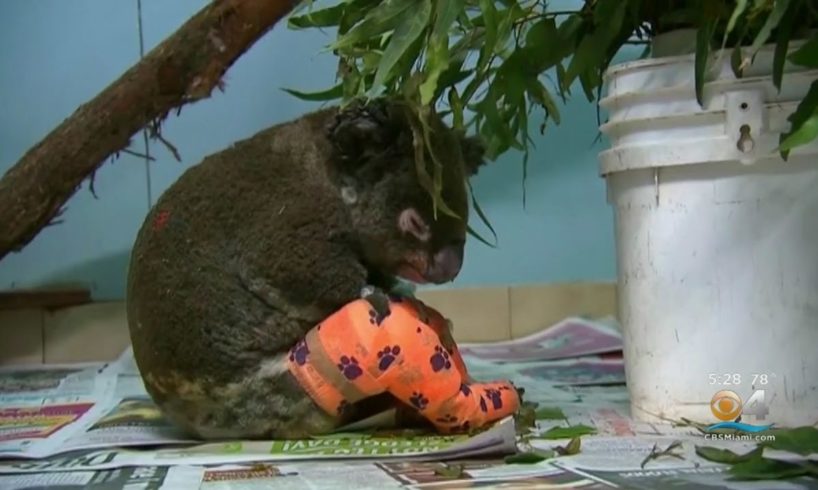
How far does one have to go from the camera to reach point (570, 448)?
744 millimetres

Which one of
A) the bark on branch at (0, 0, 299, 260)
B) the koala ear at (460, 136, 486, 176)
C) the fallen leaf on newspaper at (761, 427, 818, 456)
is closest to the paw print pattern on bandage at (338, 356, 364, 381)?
the koala ear at (460, 136, 486, 176)

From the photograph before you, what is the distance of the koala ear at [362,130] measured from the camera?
82cm

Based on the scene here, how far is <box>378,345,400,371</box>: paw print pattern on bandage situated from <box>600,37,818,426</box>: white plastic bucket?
0.74 ft

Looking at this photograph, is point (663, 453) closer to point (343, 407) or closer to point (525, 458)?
point (525, 458)

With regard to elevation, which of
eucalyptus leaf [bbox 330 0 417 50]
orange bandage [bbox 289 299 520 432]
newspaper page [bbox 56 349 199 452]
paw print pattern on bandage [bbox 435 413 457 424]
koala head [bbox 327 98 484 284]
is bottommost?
newspaper page [bbox 56 349 199 452]

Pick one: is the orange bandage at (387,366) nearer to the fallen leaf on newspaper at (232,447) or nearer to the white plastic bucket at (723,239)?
the fallen leaf on newspaper at (232,447)

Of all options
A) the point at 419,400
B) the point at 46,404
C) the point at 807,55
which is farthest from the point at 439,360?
the point at 46,404

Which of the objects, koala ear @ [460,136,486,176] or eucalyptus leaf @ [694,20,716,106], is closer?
eucalyptus leaf @ [694,20,716,106]

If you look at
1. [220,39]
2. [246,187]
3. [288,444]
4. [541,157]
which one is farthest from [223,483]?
[541,157]

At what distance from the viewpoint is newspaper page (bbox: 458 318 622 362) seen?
1.36m

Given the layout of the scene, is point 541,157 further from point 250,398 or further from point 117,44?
point 250,398

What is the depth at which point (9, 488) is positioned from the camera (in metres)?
0.70

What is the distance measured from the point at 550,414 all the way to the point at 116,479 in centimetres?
40

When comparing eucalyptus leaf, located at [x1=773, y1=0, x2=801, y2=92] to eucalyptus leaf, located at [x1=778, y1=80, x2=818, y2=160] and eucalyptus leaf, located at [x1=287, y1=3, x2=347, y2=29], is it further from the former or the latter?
eucalyptus leaf, located at [x1=287, y1=3, x2=347, y2=29]
